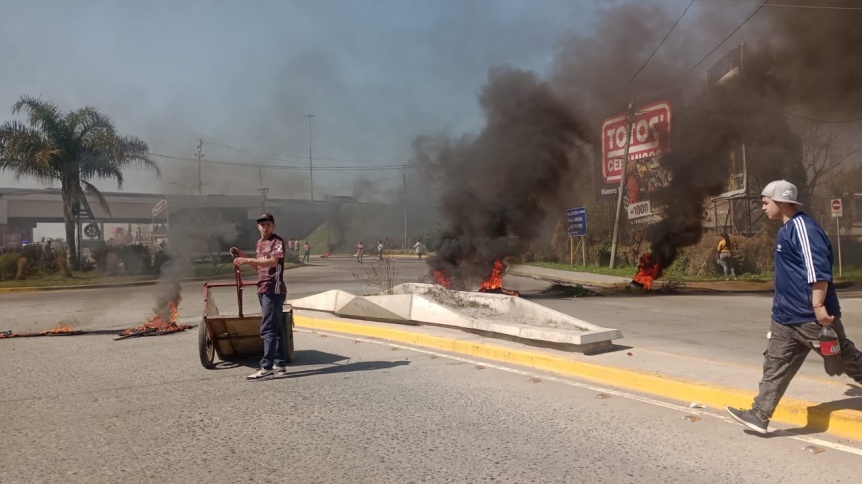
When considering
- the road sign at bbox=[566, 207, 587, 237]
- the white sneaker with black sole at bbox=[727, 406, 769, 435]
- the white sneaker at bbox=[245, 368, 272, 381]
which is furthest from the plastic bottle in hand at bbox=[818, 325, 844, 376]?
the road sign at bbox=[566, 207, 587, 237]

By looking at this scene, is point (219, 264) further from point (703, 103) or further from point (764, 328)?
point (703, 103)

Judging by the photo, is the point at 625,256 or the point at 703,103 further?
the point at 625,256

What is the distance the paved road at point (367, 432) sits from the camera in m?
3.53

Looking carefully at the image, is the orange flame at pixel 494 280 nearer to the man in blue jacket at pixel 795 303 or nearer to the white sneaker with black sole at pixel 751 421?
the white sneaker with black sole at pixel 751 421

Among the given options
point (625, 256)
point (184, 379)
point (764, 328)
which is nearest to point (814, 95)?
point (764, 328)

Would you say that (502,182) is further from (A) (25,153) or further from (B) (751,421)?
(A) (25,153)

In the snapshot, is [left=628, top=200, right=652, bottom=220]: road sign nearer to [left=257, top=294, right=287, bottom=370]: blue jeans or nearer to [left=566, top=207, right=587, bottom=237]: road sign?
[left=566, top=207, right=587, bottom=237]: road sign

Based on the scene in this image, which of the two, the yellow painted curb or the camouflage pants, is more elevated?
the camouflage pants

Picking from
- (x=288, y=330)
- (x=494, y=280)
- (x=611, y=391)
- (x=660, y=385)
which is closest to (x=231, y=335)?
(x=288, y=330)

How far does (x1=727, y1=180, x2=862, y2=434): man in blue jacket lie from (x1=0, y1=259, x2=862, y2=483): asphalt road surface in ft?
1.34

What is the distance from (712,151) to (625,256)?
34.5ft

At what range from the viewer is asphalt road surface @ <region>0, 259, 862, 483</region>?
3.54 meters

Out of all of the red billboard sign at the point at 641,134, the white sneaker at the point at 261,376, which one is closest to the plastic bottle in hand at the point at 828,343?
the white sneaker at the point at 261,376

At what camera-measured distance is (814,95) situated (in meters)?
13.8
